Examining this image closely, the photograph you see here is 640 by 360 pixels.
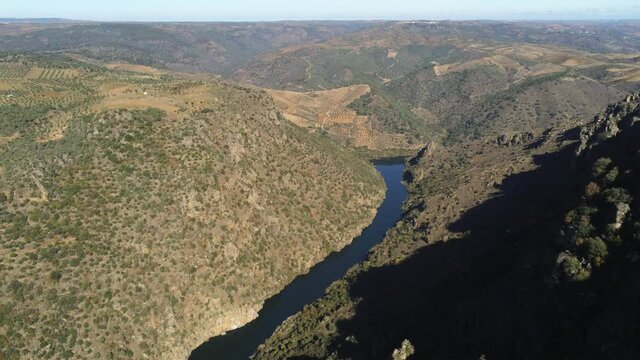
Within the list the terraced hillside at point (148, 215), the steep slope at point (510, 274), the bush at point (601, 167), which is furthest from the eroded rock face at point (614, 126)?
the terraced hillside at point (148, 215)

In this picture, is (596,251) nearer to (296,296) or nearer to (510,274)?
(510,274)

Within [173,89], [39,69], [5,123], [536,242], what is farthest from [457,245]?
[39,69]

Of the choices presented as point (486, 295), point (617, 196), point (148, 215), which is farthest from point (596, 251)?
point (148, 215)

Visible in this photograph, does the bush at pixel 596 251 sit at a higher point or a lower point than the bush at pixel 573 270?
higher

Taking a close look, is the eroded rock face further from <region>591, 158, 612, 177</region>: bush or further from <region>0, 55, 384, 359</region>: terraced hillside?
<region>0, 55, 384, 359</region>: terraced hillside

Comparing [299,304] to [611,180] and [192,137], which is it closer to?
[192,137]

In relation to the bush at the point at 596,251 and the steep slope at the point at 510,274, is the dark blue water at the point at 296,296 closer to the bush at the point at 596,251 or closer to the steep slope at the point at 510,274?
the steep slope at the point at 510,274
